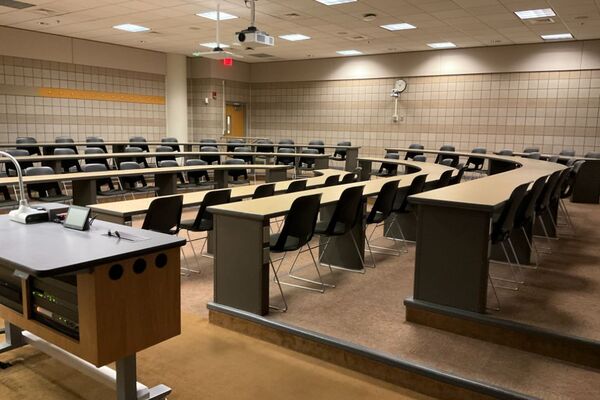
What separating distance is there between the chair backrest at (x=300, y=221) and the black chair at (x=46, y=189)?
3.97 metres

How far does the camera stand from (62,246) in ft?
7.86

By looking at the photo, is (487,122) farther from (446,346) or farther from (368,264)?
(446,346)

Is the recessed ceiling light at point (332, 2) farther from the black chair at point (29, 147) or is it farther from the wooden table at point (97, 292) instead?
the wooden table at point (97, 292)

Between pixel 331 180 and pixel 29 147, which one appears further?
pixel 29 147

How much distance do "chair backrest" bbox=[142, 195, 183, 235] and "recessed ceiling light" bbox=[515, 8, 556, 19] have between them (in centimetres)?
730

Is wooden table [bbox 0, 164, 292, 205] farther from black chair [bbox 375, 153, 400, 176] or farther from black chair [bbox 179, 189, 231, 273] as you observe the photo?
black chair [bbox 375, 153, 400, 176]

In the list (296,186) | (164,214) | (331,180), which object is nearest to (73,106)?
(331,180)

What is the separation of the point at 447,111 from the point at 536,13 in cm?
452

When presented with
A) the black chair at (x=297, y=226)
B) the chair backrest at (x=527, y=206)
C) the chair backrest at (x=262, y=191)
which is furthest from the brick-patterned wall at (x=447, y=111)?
the black chair at (x=297, y=226)

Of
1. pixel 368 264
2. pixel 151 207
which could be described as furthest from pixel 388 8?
pixel 151 207

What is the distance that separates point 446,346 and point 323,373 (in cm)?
84

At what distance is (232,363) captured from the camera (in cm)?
320

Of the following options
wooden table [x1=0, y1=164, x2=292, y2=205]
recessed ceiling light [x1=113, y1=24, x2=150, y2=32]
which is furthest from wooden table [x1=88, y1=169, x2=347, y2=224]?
recessed ceiling light [x1=113, y1=24, x2=150, y2=32]

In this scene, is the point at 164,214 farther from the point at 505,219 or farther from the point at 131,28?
the point at 131,28
